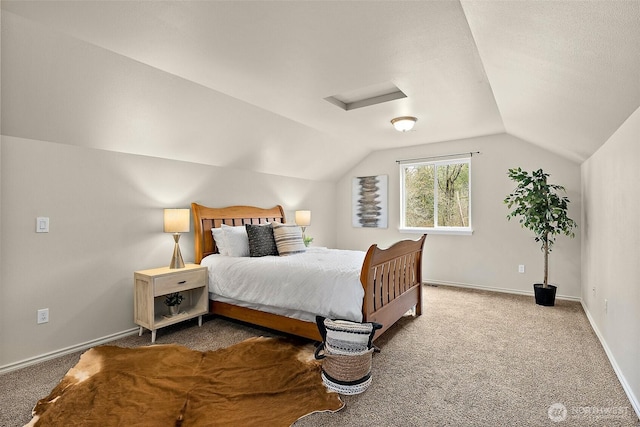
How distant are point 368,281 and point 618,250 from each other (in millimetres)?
1881

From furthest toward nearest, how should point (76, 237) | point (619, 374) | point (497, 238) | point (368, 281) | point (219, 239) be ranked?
point (497, 238)
point (219, 239)
point (76, 237)
point (368, 281)
point (619, 374)

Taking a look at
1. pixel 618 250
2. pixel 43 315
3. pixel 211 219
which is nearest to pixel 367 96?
pixel 211 219

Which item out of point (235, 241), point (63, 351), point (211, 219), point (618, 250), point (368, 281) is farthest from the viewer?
point (211, 219)

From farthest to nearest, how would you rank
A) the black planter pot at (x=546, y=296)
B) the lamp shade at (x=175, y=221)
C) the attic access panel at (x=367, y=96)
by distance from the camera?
the black planter pot at (x=546, y=296), the lamp shade at (x=175, y=221), the attic access panel at (x=367, y=96)

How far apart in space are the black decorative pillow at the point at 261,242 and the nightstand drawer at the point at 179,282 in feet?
1.94

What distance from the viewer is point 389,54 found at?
2.44 metres

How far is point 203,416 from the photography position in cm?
191

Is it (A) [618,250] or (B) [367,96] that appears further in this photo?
(B) [367,96]

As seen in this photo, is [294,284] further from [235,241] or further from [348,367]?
[235,241]

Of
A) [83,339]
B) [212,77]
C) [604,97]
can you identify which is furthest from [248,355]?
[604,97]

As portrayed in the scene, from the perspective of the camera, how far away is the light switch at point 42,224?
8.79ft

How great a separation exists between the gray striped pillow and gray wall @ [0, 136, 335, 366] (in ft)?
3.40

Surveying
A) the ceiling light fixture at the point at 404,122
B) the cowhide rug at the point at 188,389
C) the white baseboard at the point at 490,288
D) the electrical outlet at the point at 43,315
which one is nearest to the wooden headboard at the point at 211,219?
the cowhide rug at the point at 188,389

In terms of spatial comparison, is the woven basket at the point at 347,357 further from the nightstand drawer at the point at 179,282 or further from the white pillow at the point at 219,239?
the white pillow at the point at 219,239
